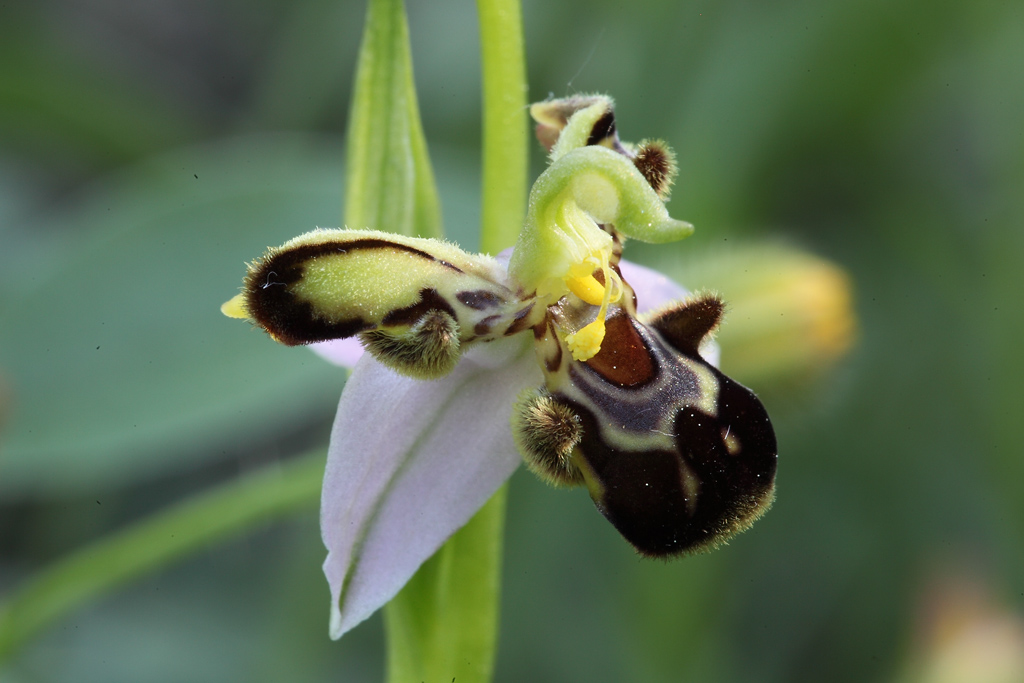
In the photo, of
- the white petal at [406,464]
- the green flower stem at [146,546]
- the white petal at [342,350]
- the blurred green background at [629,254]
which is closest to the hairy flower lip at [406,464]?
the white petal at [406,464]

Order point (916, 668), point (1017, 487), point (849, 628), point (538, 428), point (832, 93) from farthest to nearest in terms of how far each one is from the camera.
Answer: point (832, 93), point (849, 628), point (1017, 487), point (916, 668), point (538, 428)

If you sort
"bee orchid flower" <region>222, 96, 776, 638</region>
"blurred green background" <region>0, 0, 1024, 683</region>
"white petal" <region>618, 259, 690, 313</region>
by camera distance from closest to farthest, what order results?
"bee orchid flower" <region>222, 96, 776, 638</region> < "white petal" <region>618, 259, 690, 313</region> < "blurred green background" <region>0, 0, 1024, 683</region>

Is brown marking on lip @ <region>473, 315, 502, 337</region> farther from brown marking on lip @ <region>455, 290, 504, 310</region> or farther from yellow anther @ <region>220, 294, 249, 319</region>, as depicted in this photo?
yellow anther @ <region>220, 294, 249, 319</region>

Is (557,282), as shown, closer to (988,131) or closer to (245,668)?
(245,668)

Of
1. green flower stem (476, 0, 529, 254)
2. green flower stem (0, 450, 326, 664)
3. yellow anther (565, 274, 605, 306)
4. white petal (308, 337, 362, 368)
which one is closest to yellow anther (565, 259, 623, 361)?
yellow anther (565, 274, 605, 306)

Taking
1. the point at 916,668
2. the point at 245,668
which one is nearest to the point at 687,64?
the point at 916,668

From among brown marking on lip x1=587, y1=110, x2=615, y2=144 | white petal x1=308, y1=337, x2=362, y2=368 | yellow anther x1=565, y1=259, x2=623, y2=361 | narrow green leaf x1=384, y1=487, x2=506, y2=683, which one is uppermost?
brown marking on lip x1=587, y1=110, x2=615, y2=144

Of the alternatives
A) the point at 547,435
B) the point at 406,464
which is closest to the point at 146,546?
the point at 406,464
